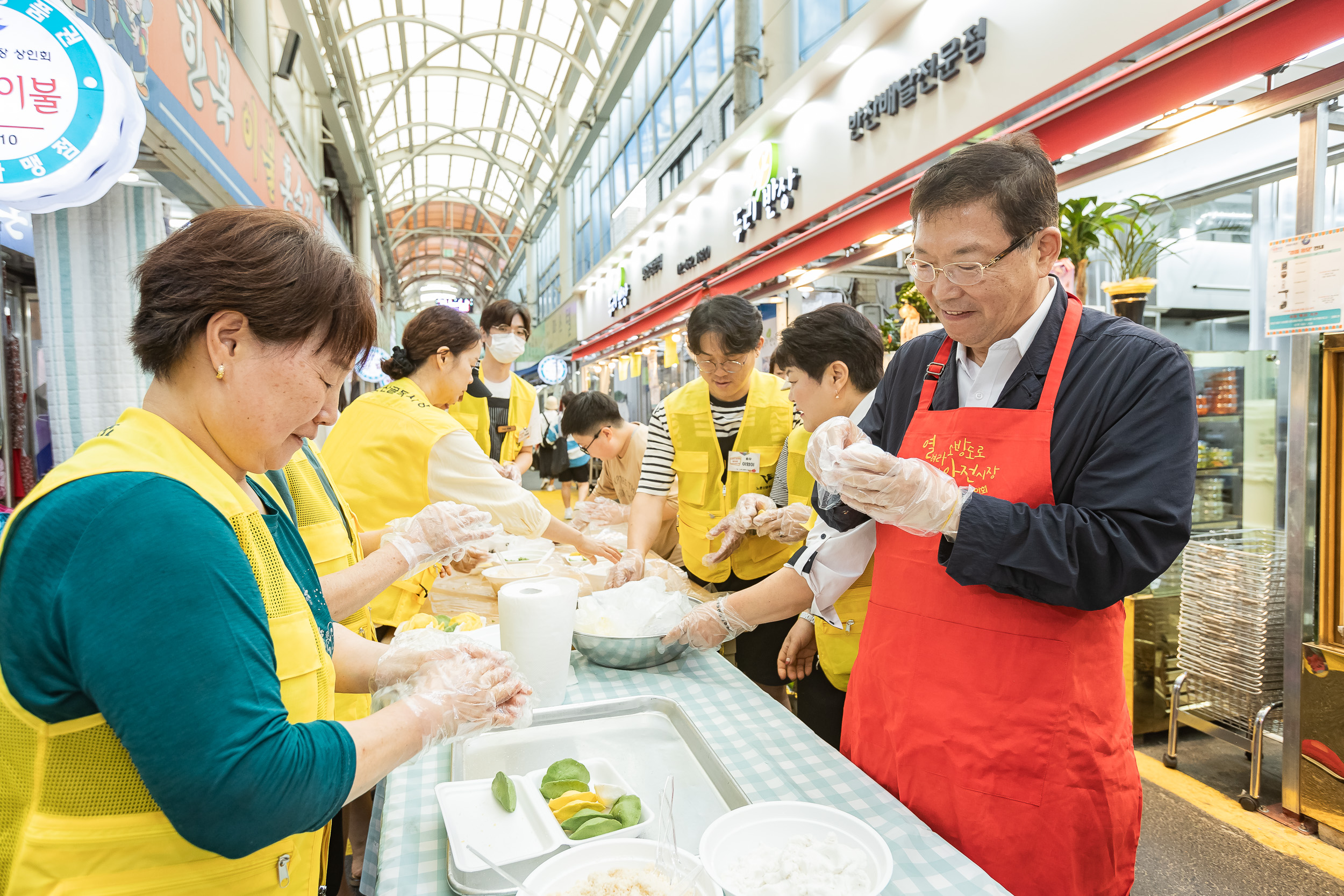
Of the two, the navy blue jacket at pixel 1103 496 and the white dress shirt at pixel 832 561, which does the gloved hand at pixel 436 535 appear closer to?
the white dress shirt at pixel 832 561

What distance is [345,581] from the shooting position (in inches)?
63.3

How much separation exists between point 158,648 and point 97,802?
0.24 meters

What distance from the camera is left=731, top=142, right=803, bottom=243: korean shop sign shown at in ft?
22.5

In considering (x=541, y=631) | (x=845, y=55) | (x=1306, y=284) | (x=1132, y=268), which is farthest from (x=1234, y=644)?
(x=845, y=55)

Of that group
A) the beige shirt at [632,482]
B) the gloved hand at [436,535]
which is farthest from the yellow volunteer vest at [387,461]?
the beige shirt at [632,482]

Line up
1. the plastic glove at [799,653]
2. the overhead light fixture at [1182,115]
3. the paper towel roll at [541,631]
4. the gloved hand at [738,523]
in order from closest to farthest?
the paper towel roll at [541,631] < the plastic glove at [799,653] < the gloved hand at [738,523] < the overhead light fixture at [1182,115]

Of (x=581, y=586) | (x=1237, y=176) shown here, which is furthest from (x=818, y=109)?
(x=581, y=586)

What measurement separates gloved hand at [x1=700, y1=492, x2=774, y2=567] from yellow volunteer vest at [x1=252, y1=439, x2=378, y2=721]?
1245 millimetres

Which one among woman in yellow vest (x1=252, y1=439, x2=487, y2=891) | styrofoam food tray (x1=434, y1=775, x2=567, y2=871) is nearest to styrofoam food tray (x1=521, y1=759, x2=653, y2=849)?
styrofoam food tray (x1=434, y1=775, x2=567, y2=871)

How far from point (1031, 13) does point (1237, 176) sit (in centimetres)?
168

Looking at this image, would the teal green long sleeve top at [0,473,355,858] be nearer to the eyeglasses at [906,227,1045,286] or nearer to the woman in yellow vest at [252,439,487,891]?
the woman in yellow vest at [252,439,487,891]

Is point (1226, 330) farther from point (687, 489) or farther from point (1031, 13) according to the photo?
point (687, 489)

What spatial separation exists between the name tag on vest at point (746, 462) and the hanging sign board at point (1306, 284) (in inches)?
78.7

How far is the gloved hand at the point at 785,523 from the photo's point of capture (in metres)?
2.35
